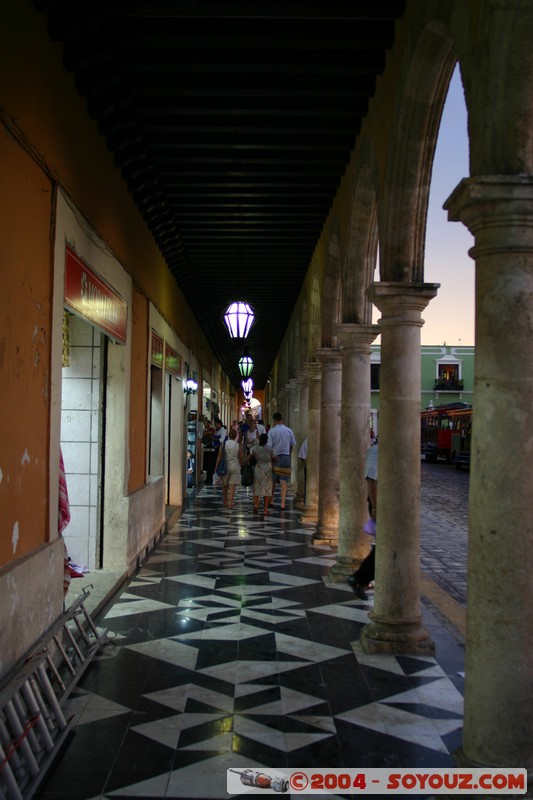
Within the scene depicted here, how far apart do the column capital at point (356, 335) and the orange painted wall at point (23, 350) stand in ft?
11.5

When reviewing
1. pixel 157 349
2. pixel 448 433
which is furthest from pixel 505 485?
pixel 448 433

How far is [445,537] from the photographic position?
12.3m

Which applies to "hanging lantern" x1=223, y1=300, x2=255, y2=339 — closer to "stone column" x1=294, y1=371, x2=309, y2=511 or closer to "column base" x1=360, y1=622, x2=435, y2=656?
"stone column" x1=294, y1=371, x2=309, y2=511

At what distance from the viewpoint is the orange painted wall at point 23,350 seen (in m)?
4.13

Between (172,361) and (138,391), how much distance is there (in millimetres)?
3788

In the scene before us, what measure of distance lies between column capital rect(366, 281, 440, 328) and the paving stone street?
10.1 feet

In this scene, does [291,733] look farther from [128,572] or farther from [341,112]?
[341,112]

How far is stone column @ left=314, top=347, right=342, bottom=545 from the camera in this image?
33.7ft

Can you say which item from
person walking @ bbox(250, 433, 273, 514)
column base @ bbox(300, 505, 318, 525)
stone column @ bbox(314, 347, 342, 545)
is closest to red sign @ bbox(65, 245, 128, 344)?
stone column @ bbox(314, 347, 342, 545)

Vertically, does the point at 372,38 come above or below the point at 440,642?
above

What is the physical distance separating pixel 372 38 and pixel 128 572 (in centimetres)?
541

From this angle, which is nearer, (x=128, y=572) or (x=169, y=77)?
(x=169, y=77)

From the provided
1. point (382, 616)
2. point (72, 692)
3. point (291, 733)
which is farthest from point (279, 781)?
point (382, 616)

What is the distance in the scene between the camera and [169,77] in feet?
20.5
